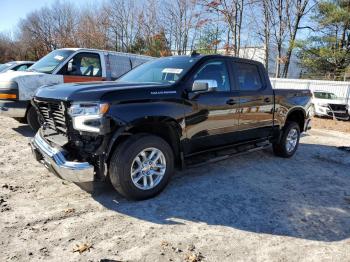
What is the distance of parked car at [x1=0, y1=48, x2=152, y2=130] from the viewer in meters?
7.29

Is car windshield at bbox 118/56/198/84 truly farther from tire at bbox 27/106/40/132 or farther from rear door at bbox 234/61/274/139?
tire at bbox 27/106/40/132

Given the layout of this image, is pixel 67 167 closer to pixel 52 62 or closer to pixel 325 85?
pixel 52 62

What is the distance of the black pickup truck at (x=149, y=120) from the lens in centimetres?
378

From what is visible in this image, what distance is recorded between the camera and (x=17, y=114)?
7.36 metres

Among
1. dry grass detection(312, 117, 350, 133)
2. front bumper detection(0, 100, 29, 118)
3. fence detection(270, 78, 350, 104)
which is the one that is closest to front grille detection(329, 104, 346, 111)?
dry grass detection(312, 117, 350, 133)

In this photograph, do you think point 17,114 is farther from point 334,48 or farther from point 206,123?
point 334,48

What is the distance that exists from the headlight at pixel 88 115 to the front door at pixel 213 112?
130 centimetres

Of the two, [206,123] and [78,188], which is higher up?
[206,123]

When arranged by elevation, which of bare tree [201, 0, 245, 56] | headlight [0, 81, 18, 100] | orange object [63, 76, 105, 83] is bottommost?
headlight [0, 81, 18, 100]

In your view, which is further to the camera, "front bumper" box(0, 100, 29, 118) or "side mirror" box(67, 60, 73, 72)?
"side mirror" box(67, 60, 73, 72)

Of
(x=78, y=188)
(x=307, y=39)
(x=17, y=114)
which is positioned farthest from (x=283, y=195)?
(x=307, y=39)

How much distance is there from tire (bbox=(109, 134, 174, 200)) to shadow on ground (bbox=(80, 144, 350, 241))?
0.17m

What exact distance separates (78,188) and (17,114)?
3.73 meters

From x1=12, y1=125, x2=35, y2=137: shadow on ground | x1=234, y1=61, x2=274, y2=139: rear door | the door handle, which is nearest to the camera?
the door handle
